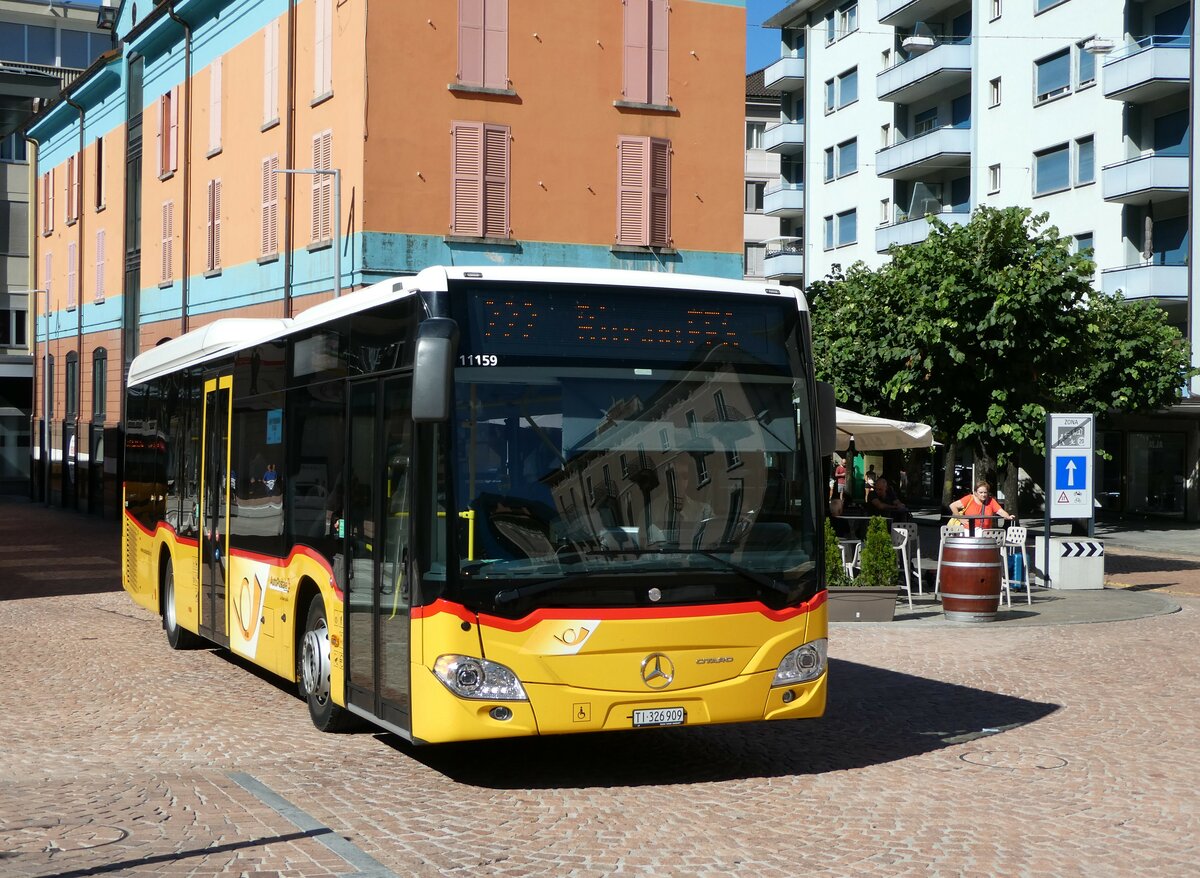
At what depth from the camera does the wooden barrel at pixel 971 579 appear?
17828 mm

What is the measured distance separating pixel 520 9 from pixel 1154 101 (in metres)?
23.6

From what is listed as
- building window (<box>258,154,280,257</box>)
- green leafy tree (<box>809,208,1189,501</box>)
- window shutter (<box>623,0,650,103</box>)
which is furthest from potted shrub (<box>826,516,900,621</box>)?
building window (<box>258,154,280,257</box>)

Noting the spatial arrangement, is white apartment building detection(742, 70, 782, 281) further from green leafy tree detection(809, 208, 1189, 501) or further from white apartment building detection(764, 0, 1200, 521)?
green leafy tree detection(809, 208, 1189, 501)

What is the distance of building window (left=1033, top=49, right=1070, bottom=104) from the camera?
49000mm

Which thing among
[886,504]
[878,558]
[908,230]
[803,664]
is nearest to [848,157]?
[908,230]

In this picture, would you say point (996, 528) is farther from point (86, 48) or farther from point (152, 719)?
point (86, 48)

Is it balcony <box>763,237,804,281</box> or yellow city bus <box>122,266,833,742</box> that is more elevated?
balcony <box>763,237,804,281</box>

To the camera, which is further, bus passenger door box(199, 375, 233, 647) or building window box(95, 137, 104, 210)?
building window box(95, 137, 104, 210)

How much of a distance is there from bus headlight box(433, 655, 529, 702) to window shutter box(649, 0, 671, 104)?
2375 cm

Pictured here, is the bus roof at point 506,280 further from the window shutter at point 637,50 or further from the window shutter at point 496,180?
the window shutter at point 637,50

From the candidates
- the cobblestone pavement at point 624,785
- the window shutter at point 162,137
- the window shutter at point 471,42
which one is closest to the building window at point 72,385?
the window shutter at point 162,137

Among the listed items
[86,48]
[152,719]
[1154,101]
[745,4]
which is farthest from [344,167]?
[86,48]

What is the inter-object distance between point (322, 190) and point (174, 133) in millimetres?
10494

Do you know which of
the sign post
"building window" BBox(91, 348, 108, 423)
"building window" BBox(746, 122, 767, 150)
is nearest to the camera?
the sign post
